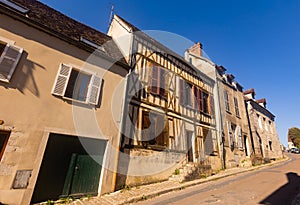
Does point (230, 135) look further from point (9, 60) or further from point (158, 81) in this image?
point (9, 60)

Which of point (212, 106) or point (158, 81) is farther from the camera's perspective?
point (212, 106)

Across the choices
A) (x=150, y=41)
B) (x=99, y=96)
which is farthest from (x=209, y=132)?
(x=99, y=96)

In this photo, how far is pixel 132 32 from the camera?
7.90 meters

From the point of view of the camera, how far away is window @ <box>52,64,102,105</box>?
5.17m

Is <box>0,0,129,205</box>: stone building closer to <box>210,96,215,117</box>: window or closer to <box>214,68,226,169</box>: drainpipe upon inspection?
<box>210,96,215,117</box>: window

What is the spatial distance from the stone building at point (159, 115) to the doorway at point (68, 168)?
99 centimetres

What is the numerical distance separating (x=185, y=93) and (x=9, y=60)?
799 cm

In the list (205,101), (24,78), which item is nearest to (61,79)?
(24,78)

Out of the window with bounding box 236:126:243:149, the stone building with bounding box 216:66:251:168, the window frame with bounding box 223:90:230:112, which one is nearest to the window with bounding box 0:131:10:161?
the stone building with bounding box 216:66:251:168

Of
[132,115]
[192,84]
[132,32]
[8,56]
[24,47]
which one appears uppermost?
[132,32]

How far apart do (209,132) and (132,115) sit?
584 centimetres

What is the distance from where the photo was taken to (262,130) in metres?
16.3

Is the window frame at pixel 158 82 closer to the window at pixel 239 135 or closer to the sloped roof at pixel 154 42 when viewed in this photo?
the sloped roof at pixel 154 42

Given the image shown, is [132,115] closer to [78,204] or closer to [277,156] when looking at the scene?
[78,204]
